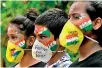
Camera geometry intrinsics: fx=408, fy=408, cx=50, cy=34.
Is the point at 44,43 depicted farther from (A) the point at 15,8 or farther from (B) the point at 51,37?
(A) the point at 15,8

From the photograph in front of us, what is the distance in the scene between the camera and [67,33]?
13.1 ft

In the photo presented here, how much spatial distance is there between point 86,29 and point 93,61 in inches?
14.5

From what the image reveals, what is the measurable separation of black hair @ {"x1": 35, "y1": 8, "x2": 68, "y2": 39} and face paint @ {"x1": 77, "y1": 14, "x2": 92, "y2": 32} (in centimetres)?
49

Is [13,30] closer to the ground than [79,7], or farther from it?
closer to the ground

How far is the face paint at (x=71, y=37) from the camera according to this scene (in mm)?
3881

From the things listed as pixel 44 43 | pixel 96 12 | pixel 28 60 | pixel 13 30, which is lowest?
pixel 28 60

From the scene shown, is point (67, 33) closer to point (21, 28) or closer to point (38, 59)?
point (38, 59)

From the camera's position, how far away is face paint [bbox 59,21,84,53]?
A: 12.7 feet

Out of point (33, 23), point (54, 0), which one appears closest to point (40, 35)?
point (33, 23)

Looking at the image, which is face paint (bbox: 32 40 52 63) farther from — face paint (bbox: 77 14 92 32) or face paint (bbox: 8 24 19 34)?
face paint (bbox: 77 14 92 32)

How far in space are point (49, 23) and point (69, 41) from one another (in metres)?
0.50

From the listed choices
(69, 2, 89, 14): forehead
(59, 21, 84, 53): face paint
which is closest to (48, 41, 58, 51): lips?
(59, 21, 84, 53): face paint

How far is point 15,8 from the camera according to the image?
834 centimetres

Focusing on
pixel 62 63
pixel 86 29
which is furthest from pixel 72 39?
pixel 62 63
